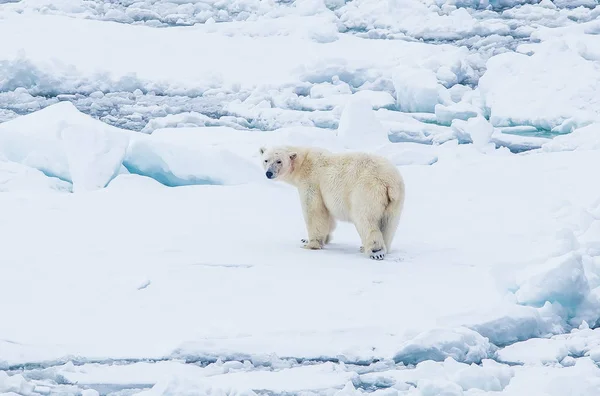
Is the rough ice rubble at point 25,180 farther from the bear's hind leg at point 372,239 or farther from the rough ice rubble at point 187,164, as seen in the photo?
the bear's hind leg at point 372,239

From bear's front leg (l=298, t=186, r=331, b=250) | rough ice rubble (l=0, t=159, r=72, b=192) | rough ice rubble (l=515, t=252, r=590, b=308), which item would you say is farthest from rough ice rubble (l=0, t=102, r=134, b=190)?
rough ice rubble (l=515, t=252, r=590, b=308)

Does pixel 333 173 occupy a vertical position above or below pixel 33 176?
above

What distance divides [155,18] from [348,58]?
4777 millimetres

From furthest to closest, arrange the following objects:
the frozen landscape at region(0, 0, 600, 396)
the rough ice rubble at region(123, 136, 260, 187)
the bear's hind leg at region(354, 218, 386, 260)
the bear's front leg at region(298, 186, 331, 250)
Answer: the rough ice rubble at region(123, 136, 260, 187) < the bear's front leg at region(298, 186, 331, 250) < the bear's hind leg at region(354, 218, 386, 260) < the frozen landscape at region(0, 0, 600, 396)

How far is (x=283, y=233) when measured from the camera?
17.2 feet

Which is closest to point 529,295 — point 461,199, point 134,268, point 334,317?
point 334,317

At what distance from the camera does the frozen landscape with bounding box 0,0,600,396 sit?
3277 millimetres

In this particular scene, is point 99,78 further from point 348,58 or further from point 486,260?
point 486,260

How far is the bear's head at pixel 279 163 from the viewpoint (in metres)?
4.92

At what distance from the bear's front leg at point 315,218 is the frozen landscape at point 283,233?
125 millimetres

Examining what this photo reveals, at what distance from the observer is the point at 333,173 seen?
4816 mm

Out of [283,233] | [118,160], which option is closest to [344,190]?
[283,233]

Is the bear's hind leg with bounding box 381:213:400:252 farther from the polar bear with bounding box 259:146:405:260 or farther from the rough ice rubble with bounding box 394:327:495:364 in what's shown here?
the rough ice rubble with bounding box 394:327:495:364

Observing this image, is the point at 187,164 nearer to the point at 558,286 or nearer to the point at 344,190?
the point at 344,190
